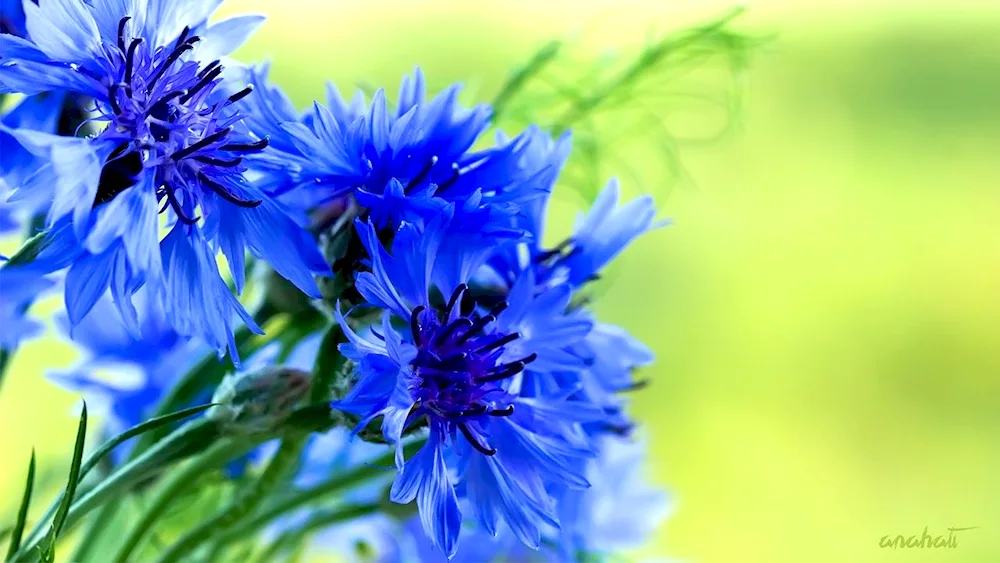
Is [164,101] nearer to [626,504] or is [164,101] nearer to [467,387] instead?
[467,387]

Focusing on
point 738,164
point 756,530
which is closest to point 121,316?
point 756,530

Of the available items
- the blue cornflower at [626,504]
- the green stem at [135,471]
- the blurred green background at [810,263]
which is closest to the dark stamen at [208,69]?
the green stem at [135,471]

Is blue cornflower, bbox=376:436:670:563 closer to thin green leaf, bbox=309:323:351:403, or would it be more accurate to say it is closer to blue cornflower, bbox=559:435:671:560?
blue cornflower, bbox=559:435:671:560

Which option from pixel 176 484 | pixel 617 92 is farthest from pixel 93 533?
pixel 617 92

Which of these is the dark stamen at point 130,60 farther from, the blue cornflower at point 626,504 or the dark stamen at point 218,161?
the blue cornflower at point 626,504

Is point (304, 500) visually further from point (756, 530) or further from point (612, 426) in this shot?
point (756, 530)

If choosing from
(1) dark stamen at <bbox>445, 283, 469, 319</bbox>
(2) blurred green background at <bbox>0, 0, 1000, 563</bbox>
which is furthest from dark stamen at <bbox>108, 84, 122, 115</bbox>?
(2) blurred green background at <bbox>0, 0, 1000, 563</bbox>

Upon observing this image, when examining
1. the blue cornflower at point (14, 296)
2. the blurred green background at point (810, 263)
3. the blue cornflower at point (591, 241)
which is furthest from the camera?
the blurred green background at point (810, 263)

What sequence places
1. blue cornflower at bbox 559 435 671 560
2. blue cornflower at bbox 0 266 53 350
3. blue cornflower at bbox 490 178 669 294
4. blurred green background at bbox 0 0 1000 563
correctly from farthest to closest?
blurred green background at bbox 0 0 1000 563 < blue cornflower at bbox 559 435 671 560 < blue cornflower at bbox 490 178 669 294 < blue cornflower at bbox 0 266 53 350
